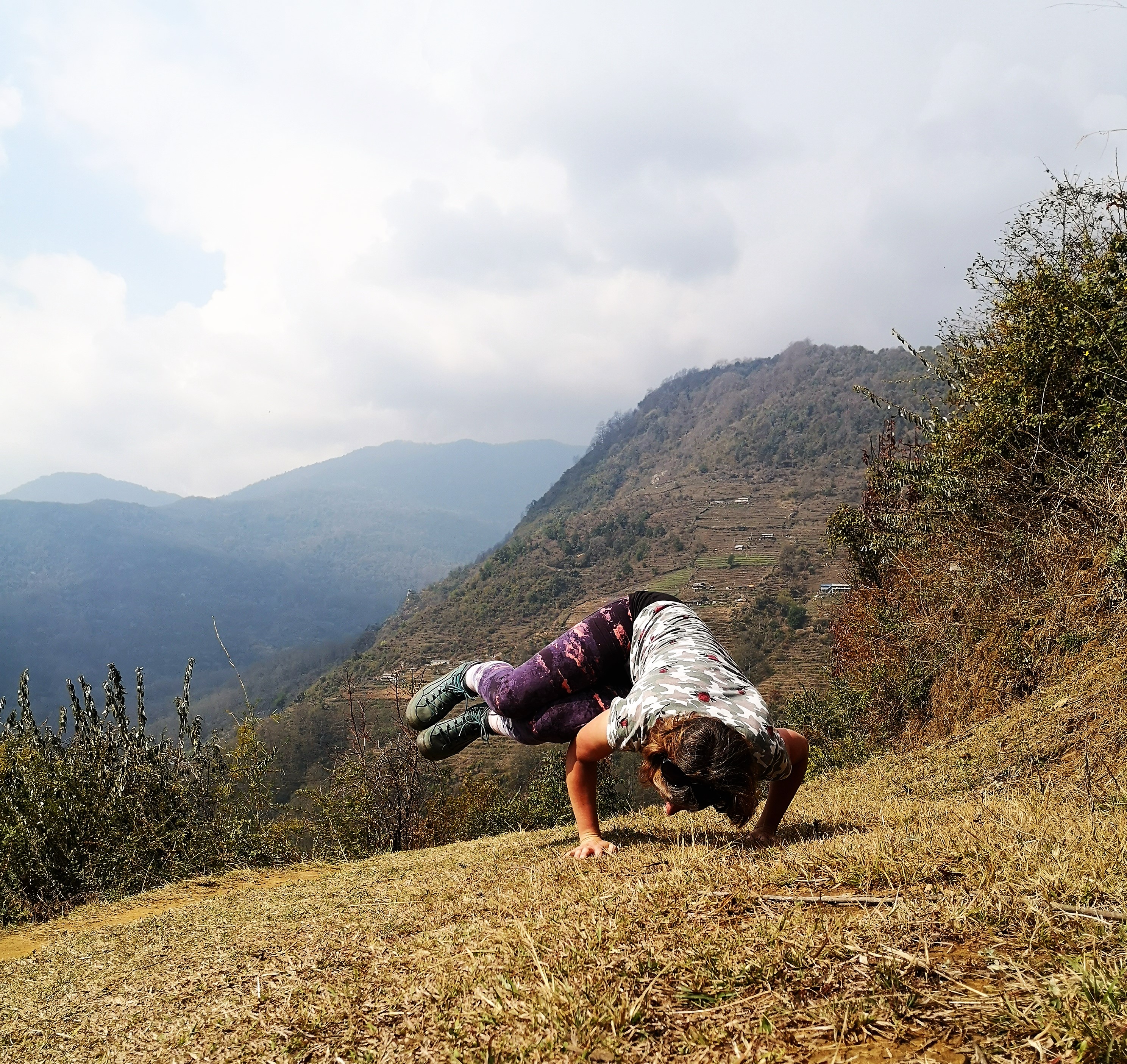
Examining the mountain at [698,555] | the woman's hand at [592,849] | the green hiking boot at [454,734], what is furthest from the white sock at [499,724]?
the mountain at [698,555]

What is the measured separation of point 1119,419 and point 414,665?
263 feet

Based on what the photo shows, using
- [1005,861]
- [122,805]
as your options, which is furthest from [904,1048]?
[122,805]

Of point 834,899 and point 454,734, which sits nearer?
point 834,899

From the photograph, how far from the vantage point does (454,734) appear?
15.3 ft

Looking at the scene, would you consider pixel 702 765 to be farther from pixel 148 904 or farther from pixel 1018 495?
pixel 1018 495

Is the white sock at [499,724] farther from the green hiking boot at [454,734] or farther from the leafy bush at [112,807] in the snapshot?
the leafy bush at [112,807]

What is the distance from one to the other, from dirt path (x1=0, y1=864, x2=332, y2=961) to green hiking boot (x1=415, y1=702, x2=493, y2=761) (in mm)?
1477

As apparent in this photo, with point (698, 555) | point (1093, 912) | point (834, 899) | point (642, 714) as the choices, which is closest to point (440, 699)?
point (642, 714)

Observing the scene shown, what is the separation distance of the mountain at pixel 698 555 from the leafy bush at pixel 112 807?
1738 centimetres

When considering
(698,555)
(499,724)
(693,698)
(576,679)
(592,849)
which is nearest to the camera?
(693,698)

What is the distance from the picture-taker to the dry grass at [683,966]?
4.35 ft

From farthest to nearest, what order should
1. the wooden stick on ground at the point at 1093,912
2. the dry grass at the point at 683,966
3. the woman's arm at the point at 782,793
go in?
the woman's arm at the point at 782,793
the wooden stick on ground at the point at 1093,912
the dry grass at the point at 683,966

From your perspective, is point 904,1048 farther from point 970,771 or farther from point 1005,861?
point 970,771

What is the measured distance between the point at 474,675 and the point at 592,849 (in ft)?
5.19
